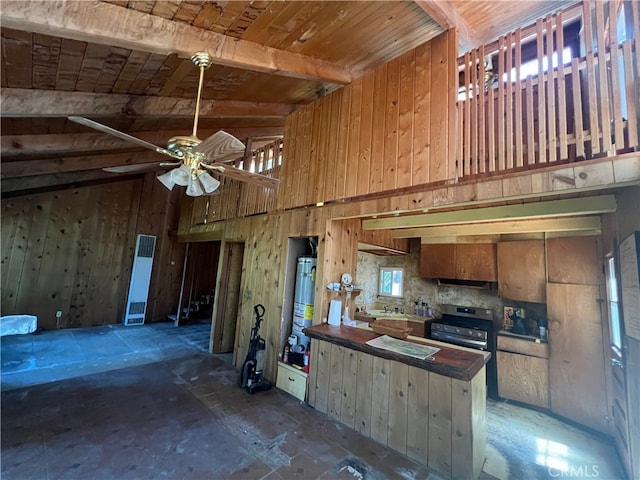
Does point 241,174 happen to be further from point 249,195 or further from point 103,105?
point 249,195

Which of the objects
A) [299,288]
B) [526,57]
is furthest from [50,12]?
[526,57]

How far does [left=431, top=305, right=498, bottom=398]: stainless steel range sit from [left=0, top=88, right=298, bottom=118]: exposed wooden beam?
4697mm

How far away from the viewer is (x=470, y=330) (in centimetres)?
426

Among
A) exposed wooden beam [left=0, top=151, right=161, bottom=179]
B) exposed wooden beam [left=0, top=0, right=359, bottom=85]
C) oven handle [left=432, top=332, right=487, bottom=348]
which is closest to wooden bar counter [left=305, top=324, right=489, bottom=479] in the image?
oven handle [left=432, top=332, right=487, bottom=348]

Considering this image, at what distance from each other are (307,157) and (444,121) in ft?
6.44

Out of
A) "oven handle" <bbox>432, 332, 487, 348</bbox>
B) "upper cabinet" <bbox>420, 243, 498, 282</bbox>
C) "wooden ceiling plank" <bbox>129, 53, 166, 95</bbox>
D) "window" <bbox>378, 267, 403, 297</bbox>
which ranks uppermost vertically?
"wooden ceiling plank" <bbox>129, 53, 166, 95</bbox>

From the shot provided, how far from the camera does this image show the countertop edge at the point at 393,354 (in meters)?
2.26

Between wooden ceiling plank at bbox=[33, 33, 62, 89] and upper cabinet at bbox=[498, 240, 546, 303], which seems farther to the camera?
upper cabinet at bbox=[498, 240, 546, 303]

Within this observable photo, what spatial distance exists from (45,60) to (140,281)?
6.19 meters

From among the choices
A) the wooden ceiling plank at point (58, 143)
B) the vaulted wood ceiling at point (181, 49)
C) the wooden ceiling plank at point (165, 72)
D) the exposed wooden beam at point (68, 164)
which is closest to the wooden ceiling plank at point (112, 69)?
the vaulted wood ceiling at point (181, 49)

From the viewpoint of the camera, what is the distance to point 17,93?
2852mm

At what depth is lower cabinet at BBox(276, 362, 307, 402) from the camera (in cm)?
353

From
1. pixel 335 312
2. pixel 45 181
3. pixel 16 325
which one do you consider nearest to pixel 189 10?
pixel 335 312

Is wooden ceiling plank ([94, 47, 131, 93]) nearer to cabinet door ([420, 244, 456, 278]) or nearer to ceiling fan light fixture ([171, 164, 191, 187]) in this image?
ceiling fan light fixture ([171, 164, 191, 187])
